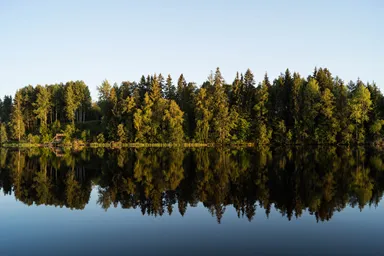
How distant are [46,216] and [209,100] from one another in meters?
68.6

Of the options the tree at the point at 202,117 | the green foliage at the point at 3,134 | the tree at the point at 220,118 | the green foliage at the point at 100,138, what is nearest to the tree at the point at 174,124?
the tree at the point at 202,117

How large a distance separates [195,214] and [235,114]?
68126mm

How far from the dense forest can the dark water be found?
52036mm

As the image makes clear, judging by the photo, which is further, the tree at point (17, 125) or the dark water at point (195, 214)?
the tree at point (17, 125)

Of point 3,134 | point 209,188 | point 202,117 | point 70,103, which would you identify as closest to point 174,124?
point 202,117

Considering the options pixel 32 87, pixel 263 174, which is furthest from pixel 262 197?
pixel 32 87

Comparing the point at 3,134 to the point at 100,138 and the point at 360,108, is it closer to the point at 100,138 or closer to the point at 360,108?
the point at 100,138

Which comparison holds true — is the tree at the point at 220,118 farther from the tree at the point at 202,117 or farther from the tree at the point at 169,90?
the tree at the point at 169,90

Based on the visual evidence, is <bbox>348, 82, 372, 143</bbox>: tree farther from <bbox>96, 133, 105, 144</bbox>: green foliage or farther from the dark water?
<bbox>96, 133, 105, 144</bbox>: green foliage

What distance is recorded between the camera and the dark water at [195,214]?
42.0 ft

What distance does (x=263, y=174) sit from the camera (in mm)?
29812

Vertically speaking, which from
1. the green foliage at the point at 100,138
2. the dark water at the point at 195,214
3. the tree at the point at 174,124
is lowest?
the dark water at the point at 195,214

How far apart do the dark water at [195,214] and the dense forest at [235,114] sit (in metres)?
52.0

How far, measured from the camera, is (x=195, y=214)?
57.2 feet
